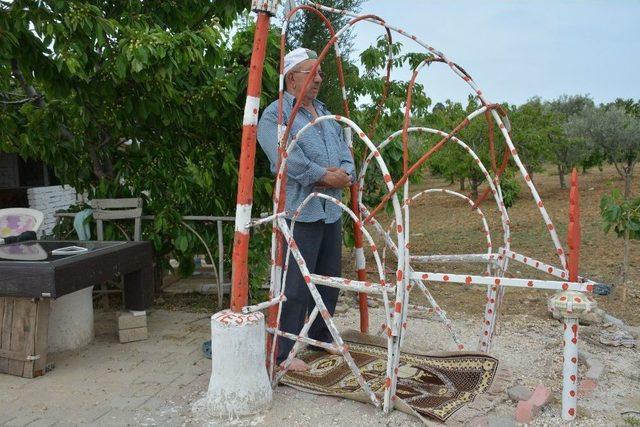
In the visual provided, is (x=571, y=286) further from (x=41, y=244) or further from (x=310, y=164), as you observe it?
(x=41, y=244)

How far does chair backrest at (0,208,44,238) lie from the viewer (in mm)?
4293

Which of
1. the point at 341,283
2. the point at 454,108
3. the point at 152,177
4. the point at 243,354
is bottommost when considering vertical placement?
the point at 243,354

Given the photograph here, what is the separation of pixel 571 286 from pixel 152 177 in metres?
3.56


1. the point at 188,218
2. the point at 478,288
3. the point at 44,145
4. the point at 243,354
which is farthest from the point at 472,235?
the point at 243,354

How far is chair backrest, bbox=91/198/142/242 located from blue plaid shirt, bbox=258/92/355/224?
1.90 m

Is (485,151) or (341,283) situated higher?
(485,151)

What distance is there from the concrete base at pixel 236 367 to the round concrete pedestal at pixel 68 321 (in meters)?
1.54

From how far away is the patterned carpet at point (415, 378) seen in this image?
294 centimetres

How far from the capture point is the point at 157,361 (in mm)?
3762

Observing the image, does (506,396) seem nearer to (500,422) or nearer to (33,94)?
(500,422)

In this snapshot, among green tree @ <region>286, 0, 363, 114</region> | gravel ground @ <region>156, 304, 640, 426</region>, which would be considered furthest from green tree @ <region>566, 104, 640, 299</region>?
gravel ground @ <region>156, 304, 640, 426</region>

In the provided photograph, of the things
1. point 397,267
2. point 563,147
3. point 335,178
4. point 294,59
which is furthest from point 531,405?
point 563,147

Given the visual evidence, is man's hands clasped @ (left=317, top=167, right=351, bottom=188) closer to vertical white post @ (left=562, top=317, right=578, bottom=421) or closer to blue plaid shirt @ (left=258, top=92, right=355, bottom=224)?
blue plaid shirt @ (left=258, top=92, right=355, bottom=224)

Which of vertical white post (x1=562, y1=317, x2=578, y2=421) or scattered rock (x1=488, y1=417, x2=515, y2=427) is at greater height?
vertical white post (x1=562, y1=317, x2=578, y2=421)
